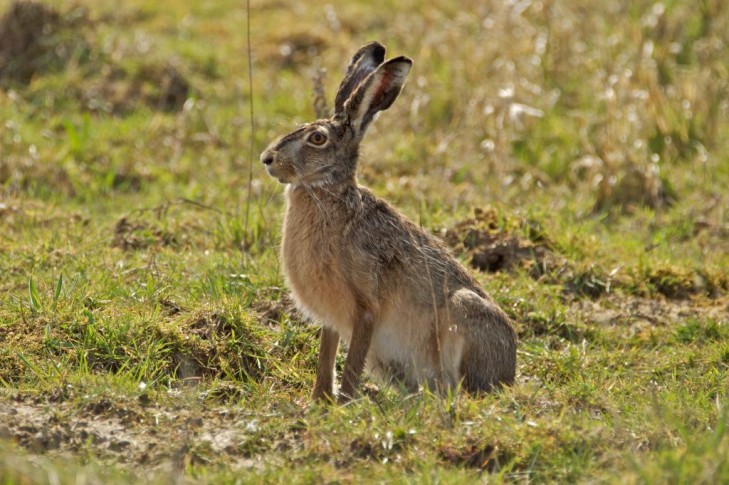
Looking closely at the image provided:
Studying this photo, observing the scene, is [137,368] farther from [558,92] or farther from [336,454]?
[558,92]

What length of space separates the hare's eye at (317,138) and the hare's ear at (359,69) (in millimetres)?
253

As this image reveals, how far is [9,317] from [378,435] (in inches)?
84.5

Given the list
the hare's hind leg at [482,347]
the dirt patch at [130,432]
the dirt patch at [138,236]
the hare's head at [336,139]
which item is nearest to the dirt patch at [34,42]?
the dirt patch at [138,236]

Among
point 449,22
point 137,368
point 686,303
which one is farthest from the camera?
point 449,22

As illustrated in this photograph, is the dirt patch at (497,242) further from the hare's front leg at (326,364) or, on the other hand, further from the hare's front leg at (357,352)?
the hare's front leg at (357,352)

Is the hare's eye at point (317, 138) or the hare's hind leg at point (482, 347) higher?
the hare's eye at point (317, 138)

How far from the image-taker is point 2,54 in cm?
1002

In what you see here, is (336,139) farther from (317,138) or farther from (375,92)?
(375,92)

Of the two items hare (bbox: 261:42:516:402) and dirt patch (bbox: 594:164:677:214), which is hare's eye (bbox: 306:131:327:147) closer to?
hare (bbox: 261:42:516:402)

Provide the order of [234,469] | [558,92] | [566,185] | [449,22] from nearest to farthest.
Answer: [234,469] → [566,185] → [558,92] → [449,22]

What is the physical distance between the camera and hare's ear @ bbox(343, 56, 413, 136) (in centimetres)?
525

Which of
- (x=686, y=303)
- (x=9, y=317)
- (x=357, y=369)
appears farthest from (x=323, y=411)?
(x=686, y=303)

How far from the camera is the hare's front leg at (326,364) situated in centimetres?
523

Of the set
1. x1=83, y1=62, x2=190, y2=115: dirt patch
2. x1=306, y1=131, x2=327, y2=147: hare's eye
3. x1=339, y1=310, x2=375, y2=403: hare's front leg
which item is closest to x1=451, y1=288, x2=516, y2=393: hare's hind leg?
x1=339, y1=310, x2=375, y2=403: hare's front leg
